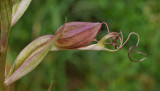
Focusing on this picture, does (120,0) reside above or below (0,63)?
below

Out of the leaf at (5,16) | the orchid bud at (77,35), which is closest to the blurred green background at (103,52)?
the orchid bud at (77,35)

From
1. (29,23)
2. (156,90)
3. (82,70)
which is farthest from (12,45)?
(156,90)

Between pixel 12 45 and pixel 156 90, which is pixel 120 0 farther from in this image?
pixel 12 45

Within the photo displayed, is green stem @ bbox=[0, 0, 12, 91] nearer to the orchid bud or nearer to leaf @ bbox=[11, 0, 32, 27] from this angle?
leaf @ bbox=[11, 0, 32, 27]

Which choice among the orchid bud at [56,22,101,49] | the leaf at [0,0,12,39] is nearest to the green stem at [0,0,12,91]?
the leaf at [0,0,12,39]

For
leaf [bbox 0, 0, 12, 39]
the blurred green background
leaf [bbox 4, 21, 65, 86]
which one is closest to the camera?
leaf [bbox 0, 0, 12, 39]

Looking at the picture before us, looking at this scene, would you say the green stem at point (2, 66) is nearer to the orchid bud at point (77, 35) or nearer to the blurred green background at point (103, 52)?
the orchid bud at point (77, 35)

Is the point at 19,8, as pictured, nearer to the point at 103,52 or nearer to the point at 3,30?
the point at 3,30
